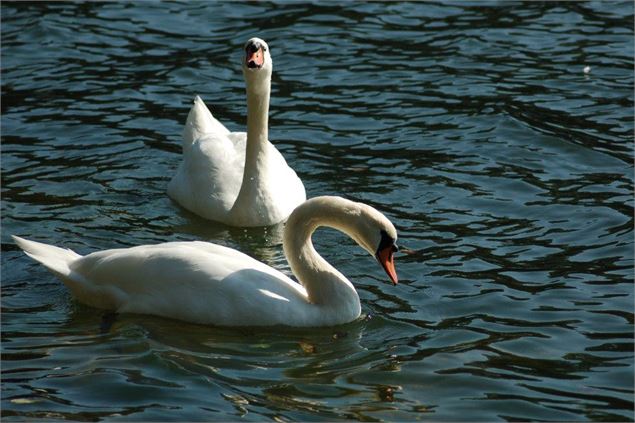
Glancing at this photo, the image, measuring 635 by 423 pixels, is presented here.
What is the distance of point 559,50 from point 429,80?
1.82 meters

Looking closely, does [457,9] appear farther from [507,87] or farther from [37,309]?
[37,309]

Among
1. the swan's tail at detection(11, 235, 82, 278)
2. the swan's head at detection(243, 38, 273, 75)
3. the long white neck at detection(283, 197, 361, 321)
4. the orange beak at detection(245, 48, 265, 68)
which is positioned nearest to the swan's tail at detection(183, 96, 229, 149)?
the swan's head at detection(243, 38, 273, 75)

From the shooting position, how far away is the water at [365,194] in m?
7.89

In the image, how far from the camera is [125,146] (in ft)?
43.1

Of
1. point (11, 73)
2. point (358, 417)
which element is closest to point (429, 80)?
point (11, 73)

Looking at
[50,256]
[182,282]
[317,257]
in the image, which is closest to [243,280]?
[182,282]

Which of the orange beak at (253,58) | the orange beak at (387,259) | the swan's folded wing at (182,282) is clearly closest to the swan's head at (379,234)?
the orange beak at (387,259)

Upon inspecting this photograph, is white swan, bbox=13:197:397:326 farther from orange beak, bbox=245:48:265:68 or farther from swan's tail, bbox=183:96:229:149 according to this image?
swan's tail, bbox=183:96:229:149

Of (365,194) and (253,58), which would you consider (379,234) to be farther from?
(365,194)

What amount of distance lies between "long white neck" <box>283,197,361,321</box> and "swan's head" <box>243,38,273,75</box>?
7.30 ft

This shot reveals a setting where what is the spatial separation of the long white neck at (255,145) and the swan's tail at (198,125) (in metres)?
1.16

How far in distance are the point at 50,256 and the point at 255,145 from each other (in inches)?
102

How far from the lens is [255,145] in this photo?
1137 centimetres

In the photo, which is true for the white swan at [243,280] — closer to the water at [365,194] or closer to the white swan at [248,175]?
the water at [365,194]
